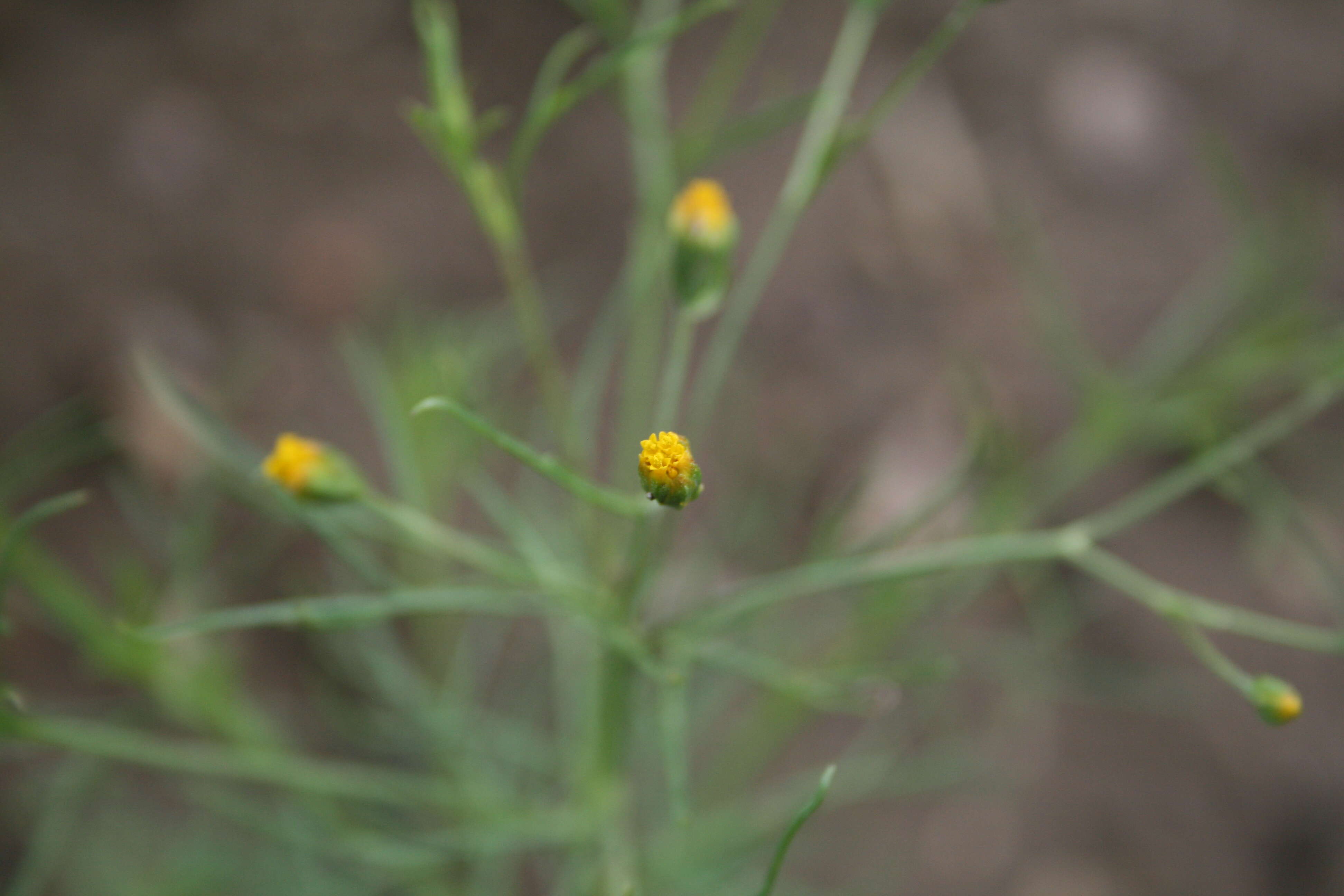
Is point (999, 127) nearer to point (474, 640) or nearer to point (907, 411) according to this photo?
point (907, 411)

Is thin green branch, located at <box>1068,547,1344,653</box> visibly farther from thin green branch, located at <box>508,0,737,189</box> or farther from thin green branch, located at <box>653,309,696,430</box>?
thin green branch, located at <box>508,0,737,189</box>

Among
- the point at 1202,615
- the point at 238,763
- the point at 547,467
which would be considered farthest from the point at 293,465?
the point at 1202,615

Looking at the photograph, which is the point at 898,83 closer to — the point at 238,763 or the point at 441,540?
the point at 441,540

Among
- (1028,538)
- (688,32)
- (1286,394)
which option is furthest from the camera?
(688,32)

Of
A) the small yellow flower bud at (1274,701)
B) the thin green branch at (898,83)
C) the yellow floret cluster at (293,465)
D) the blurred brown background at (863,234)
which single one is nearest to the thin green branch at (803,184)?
the thin green branch at (898,83)

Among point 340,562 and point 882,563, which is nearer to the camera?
point 882,563

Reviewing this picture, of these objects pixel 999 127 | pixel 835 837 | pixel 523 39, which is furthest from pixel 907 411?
pixel 523 39

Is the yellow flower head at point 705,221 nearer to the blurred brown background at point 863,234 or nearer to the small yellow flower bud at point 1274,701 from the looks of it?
the small yellow flower bud at point 1274,701
